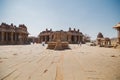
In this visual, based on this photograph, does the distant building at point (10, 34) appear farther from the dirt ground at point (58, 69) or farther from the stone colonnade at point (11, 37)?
the dirt ground at point (58, 69)

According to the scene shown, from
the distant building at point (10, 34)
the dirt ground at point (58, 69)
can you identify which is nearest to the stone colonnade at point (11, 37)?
the distant building at point (10, 34)

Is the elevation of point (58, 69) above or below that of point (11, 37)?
below

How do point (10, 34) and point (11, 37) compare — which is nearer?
point (11, 37)

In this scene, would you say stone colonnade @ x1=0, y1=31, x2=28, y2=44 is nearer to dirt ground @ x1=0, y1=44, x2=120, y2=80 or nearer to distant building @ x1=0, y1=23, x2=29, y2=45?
distant building @ x1=0, y1=23, x2=29, y2=45

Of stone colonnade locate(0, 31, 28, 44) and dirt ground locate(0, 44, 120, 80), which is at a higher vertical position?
stone colonnade locate(0, 31, 28, 44)

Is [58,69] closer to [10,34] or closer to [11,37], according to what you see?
[11,37]

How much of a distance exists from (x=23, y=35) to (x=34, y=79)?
5607cm

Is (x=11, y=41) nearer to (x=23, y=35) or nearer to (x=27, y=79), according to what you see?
(x=23, y=35)

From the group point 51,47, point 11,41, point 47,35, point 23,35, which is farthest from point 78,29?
point 51,47

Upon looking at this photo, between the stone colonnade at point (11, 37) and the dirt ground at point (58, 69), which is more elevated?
the stone colonnade at point (11, 37)

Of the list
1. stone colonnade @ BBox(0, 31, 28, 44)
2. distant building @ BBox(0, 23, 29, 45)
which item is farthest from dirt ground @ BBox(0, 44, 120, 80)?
distant building @ BBox(0, 23, 29, 45)

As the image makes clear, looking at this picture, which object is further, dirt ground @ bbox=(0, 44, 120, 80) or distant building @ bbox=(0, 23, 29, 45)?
distant building @ bbox=(0, 23, 29, 45)

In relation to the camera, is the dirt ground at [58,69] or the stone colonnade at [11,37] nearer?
the dirt ground at [58,69]

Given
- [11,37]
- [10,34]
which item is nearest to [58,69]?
[11,37]
